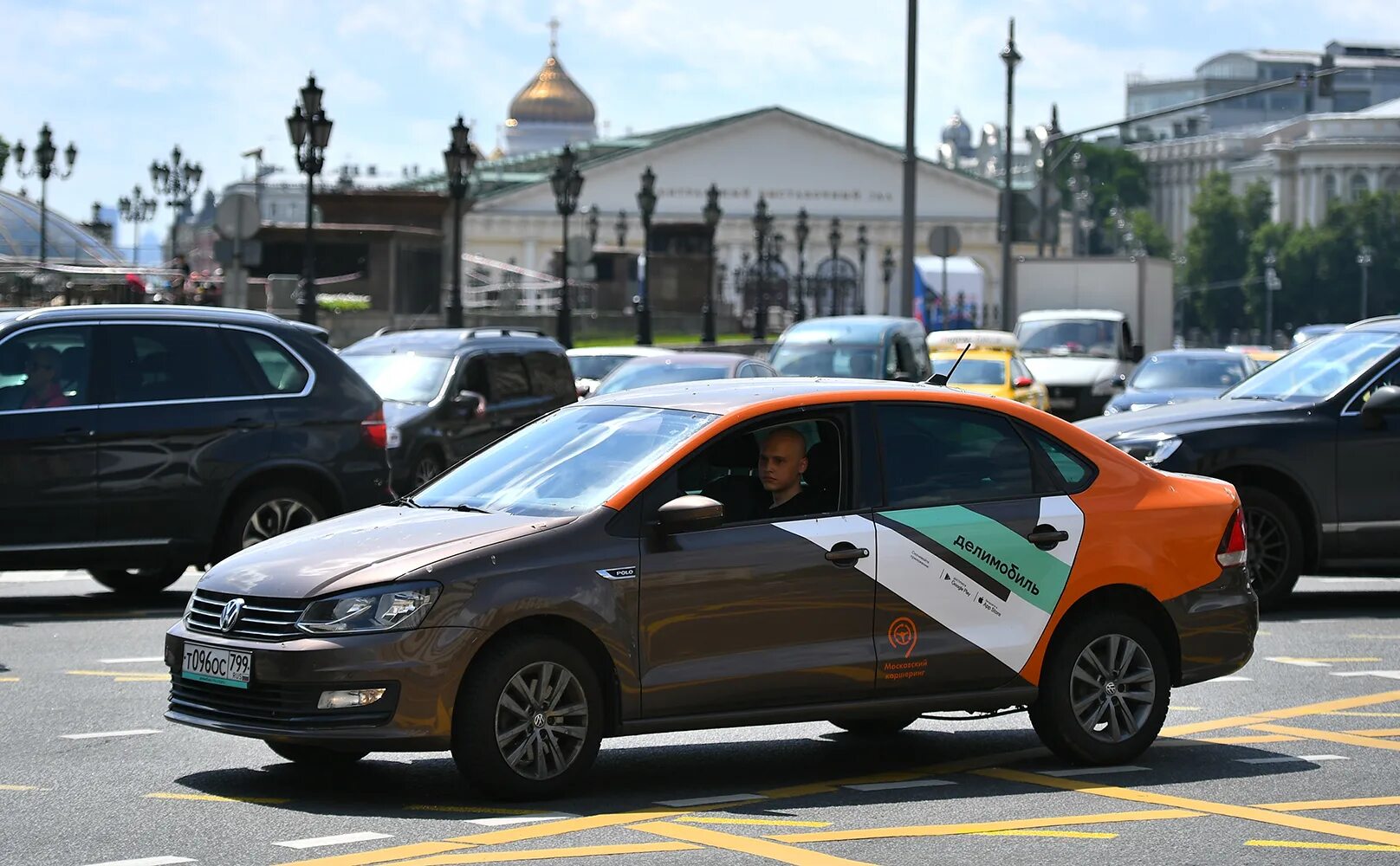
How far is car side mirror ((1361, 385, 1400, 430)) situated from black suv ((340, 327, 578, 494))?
8.35 m

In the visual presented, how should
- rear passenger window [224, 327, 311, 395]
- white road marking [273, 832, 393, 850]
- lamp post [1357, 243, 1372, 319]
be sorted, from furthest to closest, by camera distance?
lamp post [1357, 243, 1372, 319]
rear passenger window [224, 327, 311, 395]
white road marking [273, 832, 393, 850]

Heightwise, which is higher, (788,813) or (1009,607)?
(1009,607)

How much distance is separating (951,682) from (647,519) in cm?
142

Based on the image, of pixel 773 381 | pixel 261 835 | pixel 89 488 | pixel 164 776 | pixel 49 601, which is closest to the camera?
pixel 261 835

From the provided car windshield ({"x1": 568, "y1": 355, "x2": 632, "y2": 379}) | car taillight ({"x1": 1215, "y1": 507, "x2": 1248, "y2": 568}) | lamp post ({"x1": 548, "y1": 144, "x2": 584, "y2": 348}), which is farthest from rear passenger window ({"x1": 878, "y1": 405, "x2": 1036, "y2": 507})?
lamp post ({"x1": 548, "y1": 144, "x2": 584, "y2": 348})

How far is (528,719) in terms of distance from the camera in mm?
7977

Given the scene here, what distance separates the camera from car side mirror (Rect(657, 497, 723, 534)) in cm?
815

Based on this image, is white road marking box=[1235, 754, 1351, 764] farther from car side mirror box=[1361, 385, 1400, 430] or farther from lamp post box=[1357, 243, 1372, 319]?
lamp post box=[1357, 243, 1372, 319]

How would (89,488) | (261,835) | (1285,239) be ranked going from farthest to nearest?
(1285,239), (89,488), (261,835)

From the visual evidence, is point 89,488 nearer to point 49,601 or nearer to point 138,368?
point 138,368

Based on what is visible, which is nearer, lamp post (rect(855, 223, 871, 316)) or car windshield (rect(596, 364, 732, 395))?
car windshield (rect(596, 364, 732, 395))

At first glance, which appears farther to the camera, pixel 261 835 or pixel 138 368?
pixel 138 368

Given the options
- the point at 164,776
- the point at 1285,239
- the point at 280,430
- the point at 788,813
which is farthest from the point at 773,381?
the point at 1285,239

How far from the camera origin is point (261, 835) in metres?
7.43
